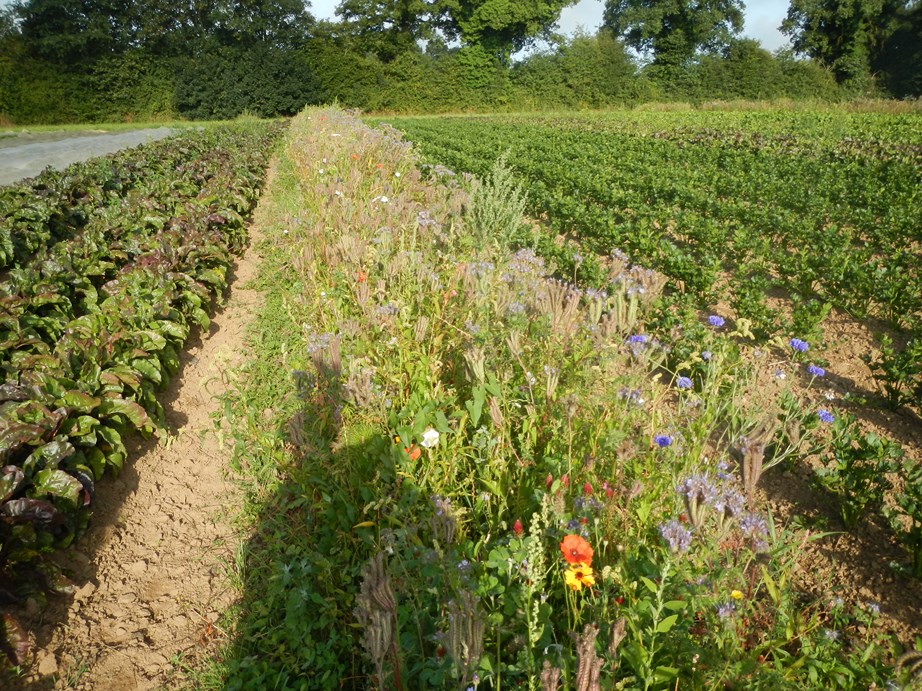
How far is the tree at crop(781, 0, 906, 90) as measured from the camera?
131 ft

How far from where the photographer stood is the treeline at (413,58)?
31.6 metres

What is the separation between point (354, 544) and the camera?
238cm

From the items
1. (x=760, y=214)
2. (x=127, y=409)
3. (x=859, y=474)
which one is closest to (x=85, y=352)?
(x=127, y=409)

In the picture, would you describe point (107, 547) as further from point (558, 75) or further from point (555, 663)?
point (558, 75)

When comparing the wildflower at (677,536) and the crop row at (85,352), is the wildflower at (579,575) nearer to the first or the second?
the wildflower at (677,536)

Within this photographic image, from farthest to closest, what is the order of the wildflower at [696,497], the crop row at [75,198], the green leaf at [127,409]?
the crop row at [75,198]
the green leaf at [127,409]
the wildflower at [696,497]

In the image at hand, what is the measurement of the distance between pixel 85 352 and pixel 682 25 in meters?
54.3

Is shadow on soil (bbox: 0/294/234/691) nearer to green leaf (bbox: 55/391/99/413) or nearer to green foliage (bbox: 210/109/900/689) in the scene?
green leaf (bbox: 55/391/99/413)

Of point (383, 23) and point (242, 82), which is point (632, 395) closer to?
point (242, 82)

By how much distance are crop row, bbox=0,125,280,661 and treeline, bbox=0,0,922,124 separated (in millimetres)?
32004

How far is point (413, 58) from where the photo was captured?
127 ft

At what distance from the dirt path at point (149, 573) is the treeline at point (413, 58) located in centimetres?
3519

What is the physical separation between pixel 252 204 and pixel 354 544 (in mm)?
8036

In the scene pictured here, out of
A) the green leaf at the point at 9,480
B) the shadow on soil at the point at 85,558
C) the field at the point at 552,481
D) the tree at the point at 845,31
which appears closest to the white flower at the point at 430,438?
the field at the point at 552,481
